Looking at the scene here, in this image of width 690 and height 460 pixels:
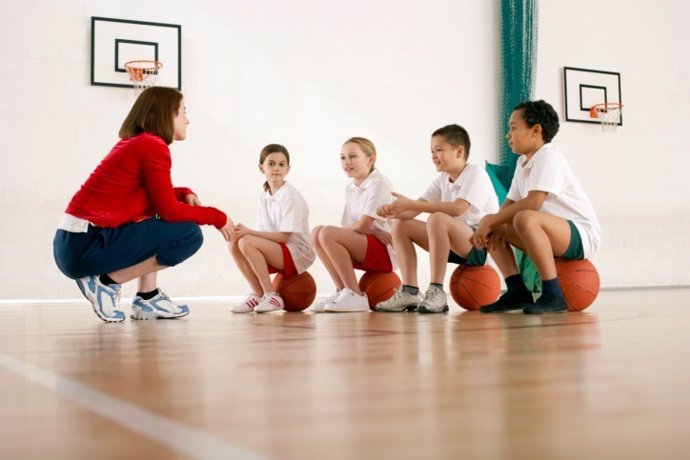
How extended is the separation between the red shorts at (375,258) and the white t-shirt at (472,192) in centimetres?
30

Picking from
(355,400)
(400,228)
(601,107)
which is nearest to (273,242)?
(400,228)

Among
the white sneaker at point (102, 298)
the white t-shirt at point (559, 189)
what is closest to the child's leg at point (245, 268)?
the white sneaker at point (102, 298)

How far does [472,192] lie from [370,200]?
0.44 meters

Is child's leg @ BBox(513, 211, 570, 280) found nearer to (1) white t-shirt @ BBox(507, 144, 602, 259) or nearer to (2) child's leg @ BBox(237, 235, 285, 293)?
(1) white t-shirt @ BBox(507, 144, 602, 259)

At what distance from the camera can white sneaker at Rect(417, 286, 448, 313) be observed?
2537 millimetres

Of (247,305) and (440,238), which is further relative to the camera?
(247,305)

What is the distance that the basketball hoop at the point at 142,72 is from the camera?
5.10 meters

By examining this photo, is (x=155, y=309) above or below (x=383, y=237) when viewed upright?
below

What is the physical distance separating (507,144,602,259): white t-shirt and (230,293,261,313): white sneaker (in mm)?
1103

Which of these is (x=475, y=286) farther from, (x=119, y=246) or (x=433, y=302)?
(x=119, y=246)

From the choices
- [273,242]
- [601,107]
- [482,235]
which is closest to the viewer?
[482,235]

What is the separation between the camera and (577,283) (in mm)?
2418

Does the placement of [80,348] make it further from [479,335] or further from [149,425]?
[149,425]

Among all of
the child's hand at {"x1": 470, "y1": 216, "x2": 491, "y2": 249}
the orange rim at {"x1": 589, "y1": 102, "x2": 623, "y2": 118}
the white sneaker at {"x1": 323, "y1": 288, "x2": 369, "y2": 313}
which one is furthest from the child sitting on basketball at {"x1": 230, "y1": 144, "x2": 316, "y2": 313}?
the orange rim at {"x1": 589, "y1": 102, "x2": 623, "y2": 118}
